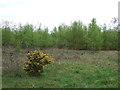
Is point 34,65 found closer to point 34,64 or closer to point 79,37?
point 34,64

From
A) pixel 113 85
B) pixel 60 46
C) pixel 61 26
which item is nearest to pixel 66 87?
pixel 113 85

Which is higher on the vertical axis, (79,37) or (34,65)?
(79,37)

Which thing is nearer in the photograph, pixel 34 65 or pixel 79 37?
pixel 34 65

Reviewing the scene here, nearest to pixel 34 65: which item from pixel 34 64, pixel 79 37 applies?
pixel 34 64

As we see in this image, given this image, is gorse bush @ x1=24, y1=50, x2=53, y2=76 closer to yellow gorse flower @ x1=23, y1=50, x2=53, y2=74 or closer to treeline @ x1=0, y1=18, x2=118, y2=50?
yellow gorse flower @ x1=23, y1=50, x2=53, y2=74

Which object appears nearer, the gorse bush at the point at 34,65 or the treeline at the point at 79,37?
the gorse bush at the point at 34,65

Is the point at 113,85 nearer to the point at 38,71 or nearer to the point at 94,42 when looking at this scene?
the point at 38,71

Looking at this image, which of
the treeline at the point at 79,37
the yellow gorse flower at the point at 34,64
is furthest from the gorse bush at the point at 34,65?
the treeline at the point at 79,37

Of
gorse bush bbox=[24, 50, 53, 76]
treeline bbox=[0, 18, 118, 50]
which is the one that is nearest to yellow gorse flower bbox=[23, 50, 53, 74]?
gorse bush bbox=[24, 50, 53, 76]

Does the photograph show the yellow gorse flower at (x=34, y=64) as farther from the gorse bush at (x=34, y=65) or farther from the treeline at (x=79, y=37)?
the treeline at (x=79, y=37)

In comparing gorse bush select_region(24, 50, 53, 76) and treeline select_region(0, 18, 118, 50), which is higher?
treeline select_region(0, 18, 118, 50)

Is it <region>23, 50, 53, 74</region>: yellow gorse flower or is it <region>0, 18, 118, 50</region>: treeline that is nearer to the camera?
<region>23, 50, 53, 74</region>: yellow gorse flower

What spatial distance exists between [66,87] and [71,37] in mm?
21720

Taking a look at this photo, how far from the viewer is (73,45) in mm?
27547
